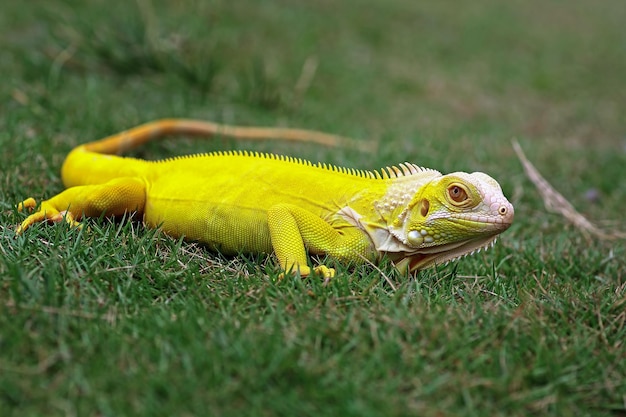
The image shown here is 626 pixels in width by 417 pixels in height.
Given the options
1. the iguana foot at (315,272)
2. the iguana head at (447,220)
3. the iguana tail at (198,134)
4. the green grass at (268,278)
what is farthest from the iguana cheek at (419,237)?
the iguana tail at (198,134)

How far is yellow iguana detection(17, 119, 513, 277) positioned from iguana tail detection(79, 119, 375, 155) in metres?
1.11

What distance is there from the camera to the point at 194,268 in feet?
13.6

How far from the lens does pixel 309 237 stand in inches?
171

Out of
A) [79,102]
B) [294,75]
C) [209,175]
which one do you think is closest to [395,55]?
[294,75]

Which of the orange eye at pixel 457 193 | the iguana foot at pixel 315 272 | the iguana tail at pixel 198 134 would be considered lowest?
the iguana tail at pixel 198 134

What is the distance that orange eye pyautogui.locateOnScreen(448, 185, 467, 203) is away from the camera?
4.18 meters

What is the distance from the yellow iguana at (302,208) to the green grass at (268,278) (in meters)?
0.16

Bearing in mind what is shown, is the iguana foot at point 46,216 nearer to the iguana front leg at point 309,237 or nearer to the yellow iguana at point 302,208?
the yellow iguana at point 302,208

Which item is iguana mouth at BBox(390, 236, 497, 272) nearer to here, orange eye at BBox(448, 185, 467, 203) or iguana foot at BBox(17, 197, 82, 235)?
orange eye at BBox(448, 185, 467, 203)

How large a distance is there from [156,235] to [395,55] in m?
9.59

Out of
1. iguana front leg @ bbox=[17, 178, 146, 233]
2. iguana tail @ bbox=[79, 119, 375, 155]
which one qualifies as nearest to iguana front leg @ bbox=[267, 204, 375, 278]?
iguana front leg @ bbox=[17, 178, 146, 233]

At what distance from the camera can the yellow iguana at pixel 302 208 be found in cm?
421

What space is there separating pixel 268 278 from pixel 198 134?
134 inches

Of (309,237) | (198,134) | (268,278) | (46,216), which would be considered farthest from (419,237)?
(198,134)
